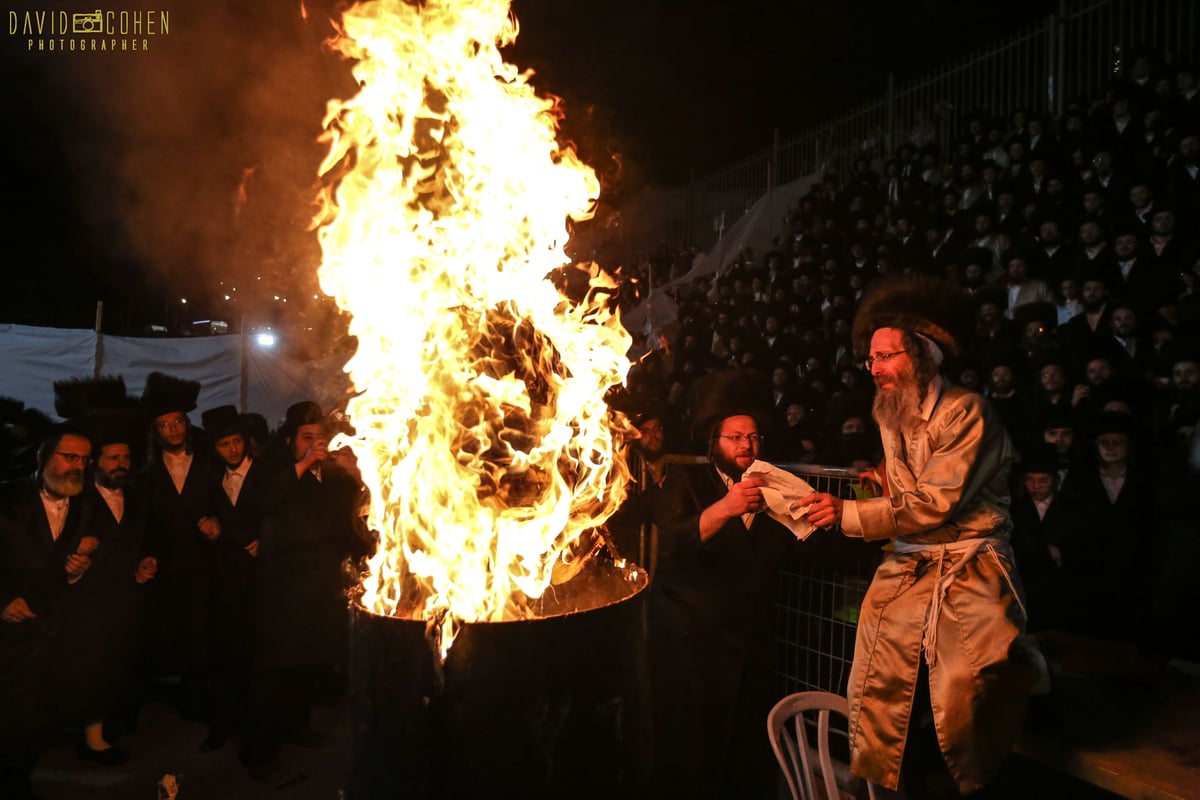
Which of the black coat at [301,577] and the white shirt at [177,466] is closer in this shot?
the black coat at [301,577]

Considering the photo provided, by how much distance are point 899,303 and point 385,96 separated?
109 inches

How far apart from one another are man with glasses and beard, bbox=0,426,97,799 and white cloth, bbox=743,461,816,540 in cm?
389

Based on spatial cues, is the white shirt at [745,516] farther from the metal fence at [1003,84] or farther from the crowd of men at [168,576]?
the metal fence at [1003,84]

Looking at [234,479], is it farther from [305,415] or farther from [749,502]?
[749,502]

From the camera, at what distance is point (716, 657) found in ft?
12.1

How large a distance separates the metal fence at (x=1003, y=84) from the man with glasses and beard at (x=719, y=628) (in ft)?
25.5

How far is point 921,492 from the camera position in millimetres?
2686

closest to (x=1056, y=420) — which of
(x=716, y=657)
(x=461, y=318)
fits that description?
(x=716, y=657)

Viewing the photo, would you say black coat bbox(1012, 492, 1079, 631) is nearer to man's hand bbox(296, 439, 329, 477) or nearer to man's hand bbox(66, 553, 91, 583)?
man's hand bbox(296, 439, 329, 477)

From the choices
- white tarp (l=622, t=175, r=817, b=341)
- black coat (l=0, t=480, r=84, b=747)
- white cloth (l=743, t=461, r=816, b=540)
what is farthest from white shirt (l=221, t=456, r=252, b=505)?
white tarp (l=622, t=175, r=817, b=341)

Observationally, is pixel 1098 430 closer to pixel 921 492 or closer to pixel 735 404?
pixel 735 404

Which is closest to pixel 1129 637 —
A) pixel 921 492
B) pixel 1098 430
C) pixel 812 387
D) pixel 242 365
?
pixel 1098 430

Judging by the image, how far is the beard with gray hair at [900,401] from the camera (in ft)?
9.50

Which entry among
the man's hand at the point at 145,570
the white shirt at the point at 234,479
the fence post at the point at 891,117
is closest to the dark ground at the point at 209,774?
the man's hand at the point at 145,570
